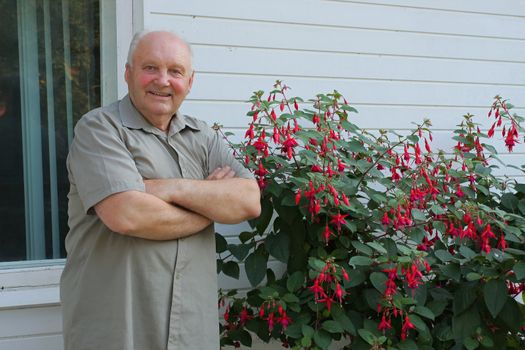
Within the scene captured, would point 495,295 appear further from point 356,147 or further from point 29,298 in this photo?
point 29,298

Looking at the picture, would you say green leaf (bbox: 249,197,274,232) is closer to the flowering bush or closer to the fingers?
the flowering bush

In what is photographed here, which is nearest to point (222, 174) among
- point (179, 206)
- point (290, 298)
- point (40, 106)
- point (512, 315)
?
point (179, 206)

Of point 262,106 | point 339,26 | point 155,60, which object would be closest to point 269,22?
point 339,26

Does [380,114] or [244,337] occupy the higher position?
[380,114]

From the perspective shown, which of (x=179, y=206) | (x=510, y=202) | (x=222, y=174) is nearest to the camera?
(x=179, y=206)

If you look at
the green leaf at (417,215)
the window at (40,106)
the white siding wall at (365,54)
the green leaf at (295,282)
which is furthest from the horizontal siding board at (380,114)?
the green leaf at (295,282)

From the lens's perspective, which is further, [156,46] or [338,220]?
[338,220]

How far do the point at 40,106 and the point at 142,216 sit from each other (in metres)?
1.30

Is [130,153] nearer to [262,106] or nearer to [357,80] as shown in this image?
[262,106]

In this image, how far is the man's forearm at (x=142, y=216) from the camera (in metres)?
2.14

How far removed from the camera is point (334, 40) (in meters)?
3.78

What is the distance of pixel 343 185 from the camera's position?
116 inches

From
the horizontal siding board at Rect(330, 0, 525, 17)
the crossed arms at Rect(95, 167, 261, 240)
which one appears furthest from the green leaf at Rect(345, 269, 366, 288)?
the horizontal siding board at Rect(330, 0, 525, 17)

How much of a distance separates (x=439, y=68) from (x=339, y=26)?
2.17 ft
